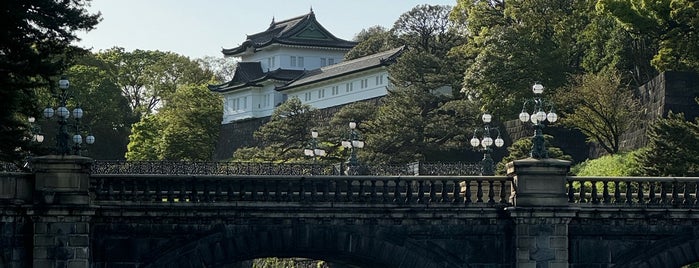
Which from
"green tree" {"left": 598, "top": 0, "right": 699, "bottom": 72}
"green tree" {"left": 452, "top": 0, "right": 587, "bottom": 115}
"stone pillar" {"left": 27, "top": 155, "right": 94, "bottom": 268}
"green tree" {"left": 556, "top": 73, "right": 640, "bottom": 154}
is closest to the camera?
"stone pillar" {"left": 27, "top": 155, "right": 94, "bottom": 268}

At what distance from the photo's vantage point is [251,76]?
488ft

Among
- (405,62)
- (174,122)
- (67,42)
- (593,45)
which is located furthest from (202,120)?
(67,42)

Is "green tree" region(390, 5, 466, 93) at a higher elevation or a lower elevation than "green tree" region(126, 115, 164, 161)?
higher

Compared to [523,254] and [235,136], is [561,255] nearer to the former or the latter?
[523,254]

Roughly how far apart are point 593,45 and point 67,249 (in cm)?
5385

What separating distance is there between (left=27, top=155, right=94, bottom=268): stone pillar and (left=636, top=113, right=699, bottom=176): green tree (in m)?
30.9

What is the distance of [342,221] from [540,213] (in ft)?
16.9

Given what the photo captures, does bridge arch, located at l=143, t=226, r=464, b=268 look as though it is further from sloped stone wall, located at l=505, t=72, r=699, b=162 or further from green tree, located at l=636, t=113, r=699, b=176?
sloped stone wall, located at l=505, t=72, r=699, b=162

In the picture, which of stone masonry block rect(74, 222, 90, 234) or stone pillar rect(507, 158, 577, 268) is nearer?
stone masonry block rect(74, 222, 90, 234)

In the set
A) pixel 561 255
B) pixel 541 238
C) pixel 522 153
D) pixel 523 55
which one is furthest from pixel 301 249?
pixel 523 55

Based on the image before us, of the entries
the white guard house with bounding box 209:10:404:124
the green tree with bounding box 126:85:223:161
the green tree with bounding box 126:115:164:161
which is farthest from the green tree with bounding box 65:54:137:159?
the white guard house with bounding box 209:10:404:124

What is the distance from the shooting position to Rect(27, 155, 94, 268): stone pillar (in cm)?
4869

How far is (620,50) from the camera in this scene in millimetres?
95938

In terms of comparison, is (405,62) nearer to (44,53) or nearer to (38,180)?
(44,53)
